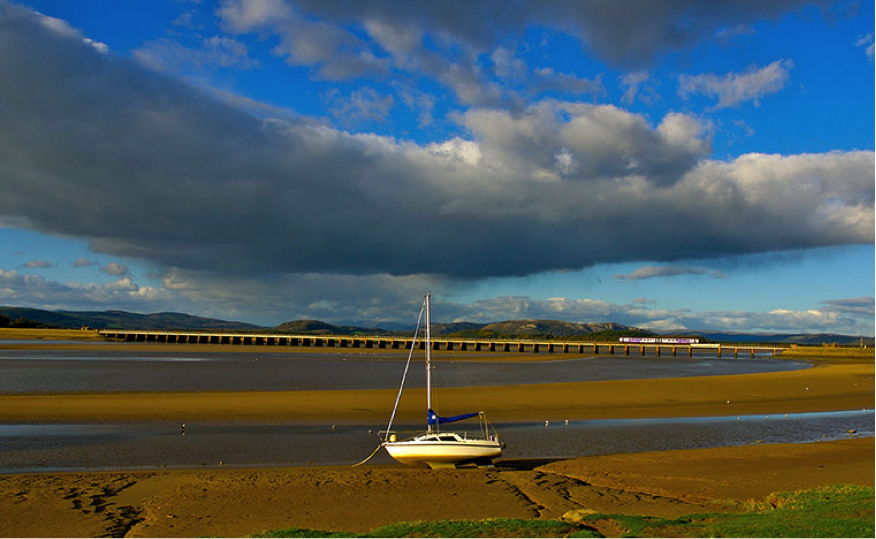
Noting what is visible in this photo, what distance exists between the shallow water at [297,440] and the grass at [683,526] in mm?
10824

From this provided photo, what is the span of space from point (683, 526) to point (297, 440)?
18766 mm

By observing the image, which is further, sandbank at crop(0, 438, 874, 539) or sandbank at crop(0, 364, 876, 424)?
sandbank at crop(0, 364, 876, 424)

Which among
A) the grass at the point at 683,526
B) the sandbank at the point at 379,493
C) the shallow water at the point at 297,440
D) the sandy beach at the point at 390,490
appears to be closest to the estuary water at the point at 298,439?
the shallow water at the point at 297,440

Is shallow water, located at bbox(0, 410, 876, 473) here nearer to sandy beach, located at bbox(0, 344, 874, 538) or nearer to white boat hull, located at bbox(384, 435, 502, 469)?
white boat hull, located at bbox(384, 435, 502, 469)

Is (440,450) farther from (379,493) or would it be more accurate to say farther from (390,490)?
(379,493)

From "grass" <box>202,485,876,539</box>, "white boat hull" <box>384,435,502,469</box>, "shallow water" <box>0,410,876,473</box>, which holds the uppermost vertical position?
A: "grass" <box>202,485,876,539</box>

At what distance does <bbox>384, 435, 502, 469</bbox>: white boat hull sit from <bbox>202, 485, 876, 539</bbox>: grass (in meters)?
8.07

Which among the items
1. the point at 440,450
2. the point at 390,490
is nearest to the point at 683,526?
the point at 390,490

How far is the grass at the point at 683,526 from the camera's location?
11227 mm

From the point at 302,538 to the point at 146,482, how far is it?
9.45 metres

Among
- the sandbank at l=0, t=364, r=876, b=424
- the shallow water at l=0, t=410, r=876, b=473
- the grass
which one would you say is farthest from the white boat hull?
the sandbank at l=0, t=364, r=876, b=424

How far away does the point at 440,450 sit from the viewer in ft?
74.5

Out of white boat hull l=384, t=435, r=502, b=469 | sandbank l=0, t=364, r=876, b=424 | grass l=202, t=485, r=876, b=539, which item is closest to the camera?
grass l=202, t=485, r=876, b=539

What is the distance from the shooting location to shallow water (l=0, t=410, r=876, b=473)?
23234mm
